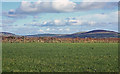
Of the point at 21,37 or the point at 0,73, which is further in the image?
the point at 21,37

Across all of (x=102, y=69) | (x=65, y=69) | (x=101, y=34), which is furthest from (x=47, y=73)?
(x=101, y=34)

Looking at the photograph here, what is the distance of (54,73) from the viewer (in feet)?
34.5

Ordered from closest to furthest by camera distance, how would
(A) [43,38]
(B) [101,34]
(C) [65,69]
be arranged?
(C) [65,69] < (A) [43,38] < (B) [101,34]

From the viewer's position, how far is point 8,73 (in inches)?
413

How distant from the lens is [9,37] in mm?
55375

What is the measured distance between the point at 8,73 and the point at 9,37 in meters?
46.1

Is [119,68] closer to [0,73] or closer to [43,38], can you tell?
[0,73]

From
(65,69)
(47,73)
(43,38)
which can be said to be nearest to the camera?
(47,73)

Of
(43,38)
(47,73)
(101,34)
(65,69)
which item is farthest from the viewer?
(101,34)

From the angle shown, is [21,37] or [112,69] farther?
[21,37]

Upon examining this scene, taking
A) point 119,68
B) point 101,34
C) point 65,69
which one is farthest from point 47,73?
point 101,34

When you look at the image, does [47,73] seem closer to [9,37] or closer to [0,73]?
[0,73]

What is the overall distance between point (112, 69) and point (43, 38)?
143ft

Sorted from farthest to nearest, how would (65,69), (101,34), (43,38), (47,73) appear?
(101,34)
(43,38)
(65,69)
(47,73)
